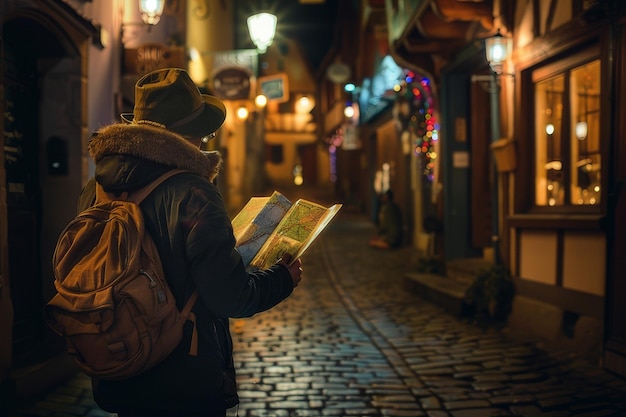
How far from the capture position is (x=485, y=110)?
1175cm

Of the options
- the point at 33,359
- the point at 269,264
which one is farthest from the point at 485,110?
the point at 269,264

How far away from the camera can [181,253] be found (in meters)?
2.19

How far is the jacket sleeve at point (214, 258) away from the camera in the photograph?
214 centimetres

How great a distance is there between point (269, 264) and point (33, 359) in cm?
407

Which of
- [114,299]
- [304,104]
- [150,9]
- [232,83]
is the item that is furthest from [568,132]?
[304,104]

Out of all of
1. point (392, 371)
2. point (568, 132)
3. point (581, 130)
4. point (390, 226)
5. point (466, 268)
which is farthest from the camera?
point (390, 226)

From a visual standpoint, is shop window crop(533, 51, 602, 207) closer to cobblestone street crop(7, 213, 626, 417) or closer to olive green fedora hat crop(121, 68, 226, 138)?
cobblestone street crop(7, 213, 626, 417)

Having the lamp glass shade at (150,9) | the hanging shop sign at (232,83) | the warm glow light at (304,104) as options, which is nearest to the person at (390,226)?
the hanging shop sign at (232,83)

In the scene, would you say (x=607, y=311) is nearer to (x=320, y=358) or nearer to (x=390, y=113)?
(x=320, y=358)

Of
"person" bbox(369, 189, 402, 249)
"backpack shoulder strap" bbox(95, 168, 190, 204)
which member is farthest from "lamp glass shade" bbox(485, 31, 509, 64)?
"person" bbox(369, 189, 402, 249)

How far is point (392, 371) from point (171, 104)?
455cm

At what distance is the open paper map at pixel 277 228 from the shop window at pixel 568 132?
190 inches

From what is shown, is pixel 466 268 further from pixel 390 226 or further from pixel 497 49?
pixel 390 226

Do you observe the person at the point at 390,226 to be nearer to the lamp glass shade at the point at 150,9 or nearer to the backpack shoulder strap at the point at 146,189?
the lamp glass shade at the point at 150,9
